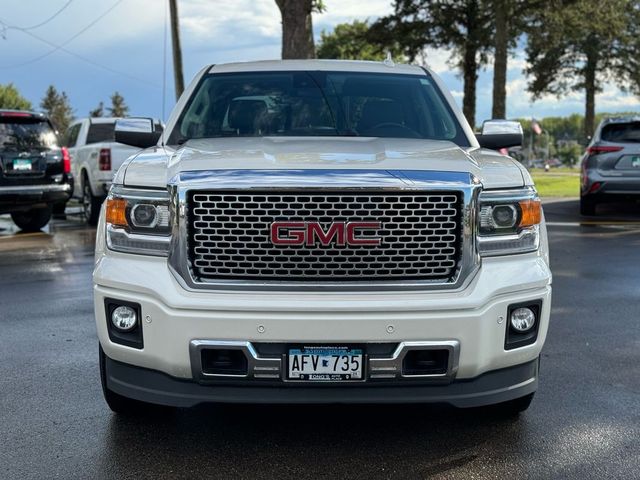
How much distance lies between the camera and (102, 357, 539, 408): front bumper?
346 centimetres

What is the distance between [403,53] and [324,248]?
2819 cm

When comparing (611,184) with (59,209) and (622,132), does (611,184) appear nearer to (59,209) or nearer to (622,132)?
(622,132)

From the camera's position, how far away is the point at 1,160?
1255 cm

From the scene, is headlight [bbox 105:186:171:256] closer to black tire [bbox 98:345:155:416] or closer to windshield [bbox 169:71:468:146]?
black tire [bbox 98:345:155:416]

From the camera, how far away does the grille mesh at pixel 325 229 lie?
3449 millimetres

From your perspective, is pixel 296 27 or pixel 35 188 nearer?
pixel 35 188

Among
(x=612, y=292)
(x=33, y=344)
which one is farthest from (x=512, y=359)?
(x=612, y=292)

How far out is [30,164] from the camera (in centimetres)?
1296

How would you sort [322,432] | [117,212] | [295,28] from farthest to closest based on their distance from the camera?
[295,28], [322,432], [117,212]

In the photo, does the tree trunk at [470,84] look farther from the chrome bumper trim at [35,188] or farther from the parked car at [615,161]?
the chrome bumper trim at [35,188]

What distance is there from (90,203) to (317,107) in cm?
1131

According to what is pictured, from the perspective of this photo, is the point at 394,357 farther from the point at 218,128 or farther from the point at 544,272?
the point at 218,128

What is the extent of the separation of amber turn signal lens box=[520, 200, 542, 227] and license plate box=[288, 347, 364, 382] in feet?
3.30

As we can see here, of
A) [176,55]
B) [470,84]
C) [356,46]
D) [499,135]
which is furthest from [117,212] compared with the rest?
[356,46]
